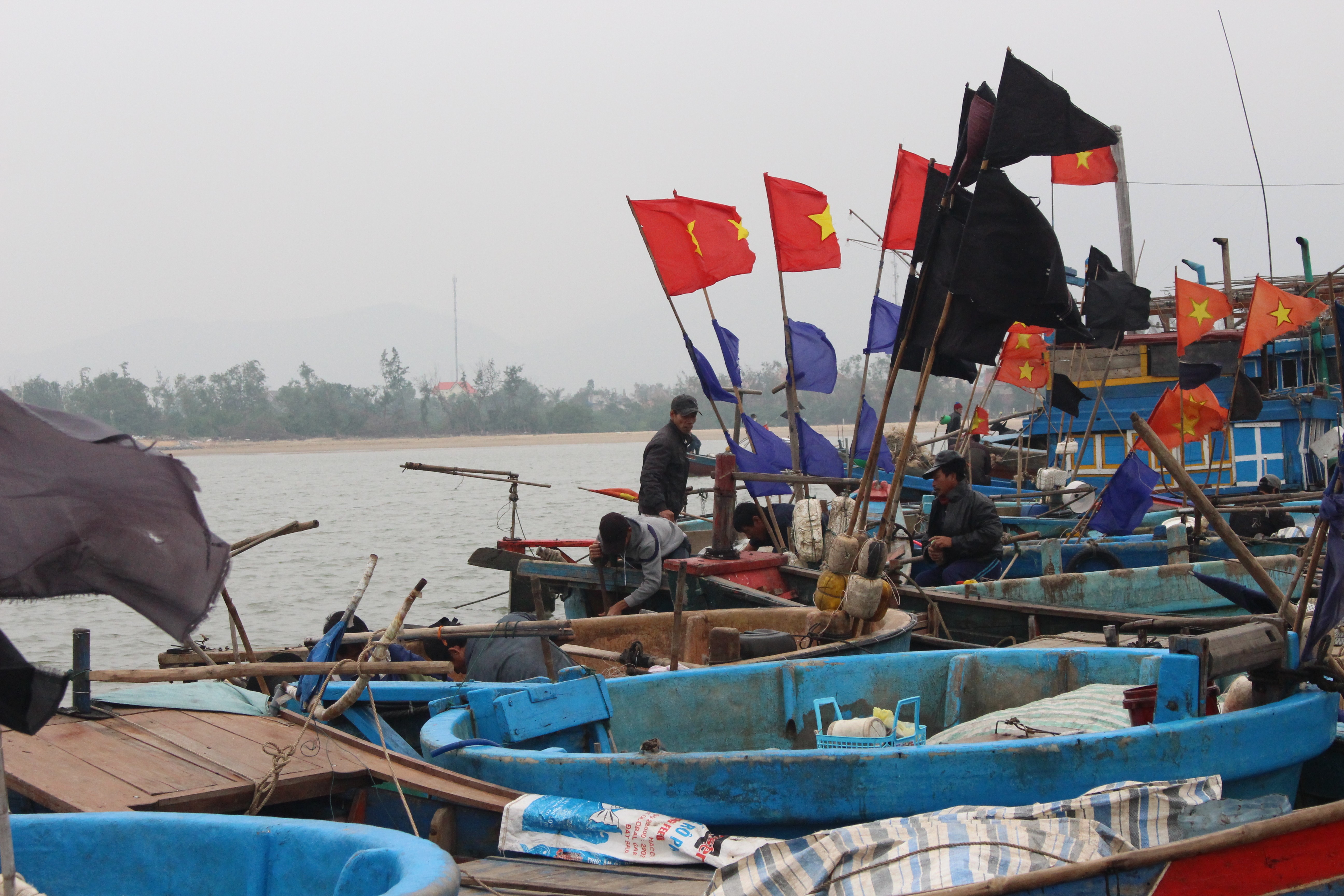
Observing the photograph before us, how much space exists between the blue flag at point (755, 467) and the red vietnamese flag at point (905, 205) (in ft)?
7.49

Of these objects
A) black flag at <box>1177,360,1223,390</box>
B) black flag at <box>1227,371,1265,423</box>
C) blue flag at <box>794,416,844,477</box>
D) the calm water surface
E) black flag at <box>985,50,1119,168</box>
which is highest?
black flag at <box>985,50,1119,168</box>

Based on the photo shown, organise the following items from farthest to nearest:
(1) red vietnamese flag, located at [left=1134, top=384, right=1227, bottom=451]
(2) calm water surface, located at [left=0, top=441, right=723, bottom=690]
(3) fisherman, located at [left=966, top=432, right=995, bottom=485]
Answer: (3) fisherman, located at [left=966, top=432, right=995, bottom=485], (2) calm water surface, located at [left=0, top=441, right=723, bottom=690], (1) red vietnamese flag, located at [left=1134, top=384, right=1227, bottom=451]

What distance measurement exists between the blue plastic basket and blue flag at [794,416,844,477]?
5.50 meters

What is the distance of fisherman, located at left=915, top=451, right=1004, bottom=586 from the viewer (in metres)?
8.67

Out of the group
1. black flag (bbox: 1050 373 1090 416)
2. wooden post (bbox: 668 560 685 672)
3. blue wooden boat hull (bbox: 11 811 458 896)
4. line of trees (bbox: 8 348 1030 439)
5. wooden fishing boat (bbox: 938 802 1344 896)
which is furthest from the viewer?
line of trees (bbox: 8 348 1030 439)

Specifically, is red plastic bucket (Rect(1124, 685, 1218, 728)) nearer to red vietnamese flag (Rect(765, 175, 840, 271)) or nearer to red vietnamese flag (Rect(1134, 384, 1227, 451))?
red vietnamese flag (Rect(765, 175, 840, 271))

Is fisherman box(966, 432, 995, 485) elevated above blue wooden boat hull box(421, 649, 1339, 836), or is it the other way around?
fisherman box(966, 432, 995, 485)

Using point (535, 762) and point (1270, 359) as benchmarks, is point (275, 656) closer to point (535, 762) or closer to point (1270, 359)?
point (535, 762)

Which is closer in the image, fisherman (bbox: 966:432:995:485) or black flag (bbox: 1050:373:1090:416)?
black flag (bbox: 1050:373:1090:416)

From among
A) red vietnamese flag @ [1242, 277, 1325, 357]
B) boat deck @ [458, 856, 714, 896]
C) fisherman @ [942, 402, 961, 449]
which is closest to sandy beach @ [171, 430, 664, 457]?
fisherman @ [942, 402, 961, 449]

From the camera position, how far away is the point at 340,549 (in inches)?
1150

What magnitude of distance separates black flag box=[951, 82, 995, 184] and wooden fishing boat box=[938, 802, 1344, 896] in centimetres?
351

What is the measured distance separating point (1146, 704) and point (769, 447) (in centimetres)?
692

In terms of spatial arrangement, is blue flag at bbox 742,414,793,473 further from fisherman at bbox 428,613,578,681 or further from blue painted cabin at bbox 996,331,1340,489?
blue painted cabin at bbox 996,331,1340,489
